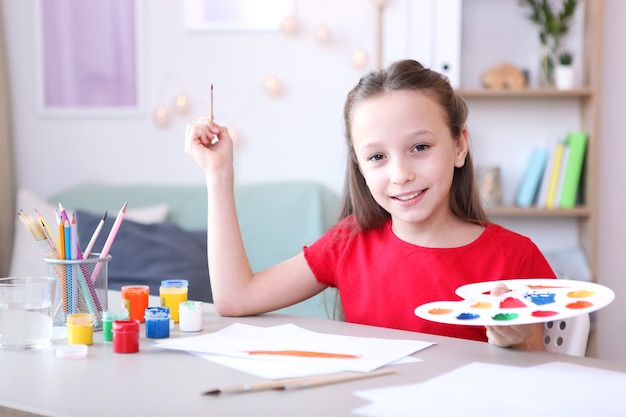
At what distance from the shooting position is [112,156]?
133 inches

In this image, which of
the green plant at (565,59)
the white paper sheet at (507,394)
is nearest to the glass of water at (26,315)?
the white paper sheet at (507,394)

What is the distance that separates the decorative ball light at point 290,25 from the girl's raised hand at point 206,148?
5.82ft

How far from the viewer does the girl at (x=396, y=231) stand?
1.37 m

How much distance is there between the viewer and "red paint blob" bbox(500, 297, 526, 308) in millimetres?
1071

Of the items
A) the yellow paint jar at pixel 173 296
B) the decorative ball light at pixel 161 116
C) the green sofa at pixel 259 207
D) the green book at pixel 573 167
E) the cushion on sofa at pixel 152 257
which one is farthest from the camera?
the decorative ball light at pixel 161 116

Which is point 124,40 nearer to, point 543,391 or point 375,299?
point 375,299

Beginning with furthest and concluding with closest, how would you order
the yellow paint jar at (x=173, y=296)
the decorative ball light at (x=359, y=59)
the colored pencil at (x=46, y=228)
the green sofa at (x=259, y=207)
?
1. the decorative ball light at (x=359, y=59)
2. the green sofa at (x=259, y=207)
3. the yellow paint jar at (x=173, y=296)
4. the colored pencil at (x=46, y=228)

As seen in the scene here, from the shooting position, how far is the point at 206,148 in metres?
1.43

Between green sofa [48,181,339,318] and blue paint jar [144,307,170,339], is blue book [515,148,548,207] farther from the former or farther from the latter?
blue paint jar [144,307,170,339]

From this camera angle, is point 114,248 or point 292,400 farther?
point 114,248

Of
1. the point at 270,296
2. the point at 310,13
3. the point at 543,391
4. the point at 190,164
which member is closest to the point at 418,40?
the point at 310,13

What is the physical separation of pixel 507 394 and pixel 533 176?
7.53ft

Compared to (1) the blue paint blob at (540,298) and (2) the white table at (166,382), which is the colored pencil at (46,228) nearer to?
(2) the white table at (166,382)

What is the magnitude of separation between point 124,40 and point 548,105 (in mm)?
1727
